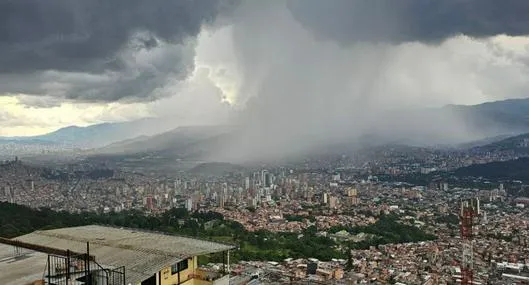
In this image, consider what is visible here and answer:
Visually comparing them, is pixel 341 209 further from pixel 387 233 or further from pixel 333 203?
pixel 387 233

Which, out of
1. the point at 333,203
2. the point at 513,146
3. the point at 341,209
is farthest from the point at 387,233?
the point at 513,146

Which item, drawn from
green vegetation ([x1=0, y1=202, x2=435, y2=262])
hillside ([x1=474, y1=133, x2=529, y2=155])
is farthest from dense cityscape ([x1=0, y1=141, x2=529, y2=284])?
hillside ([x1=474, y1=133, x2=529, y2=155])

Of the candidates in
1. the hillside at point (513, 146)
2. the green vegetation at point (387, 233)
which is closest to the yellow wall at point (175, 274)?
the green vegetation at point (387, 233)

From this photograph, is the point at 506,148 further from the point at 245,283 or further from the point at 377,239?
the point at 245,283

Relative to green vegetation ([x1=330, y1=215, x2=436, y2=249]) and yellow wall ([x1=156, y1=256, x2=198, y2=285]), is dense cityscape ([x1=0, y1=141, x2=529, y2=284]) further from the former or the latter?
yellow wall ([x1=156, y1=256, x2=198, y2=285])

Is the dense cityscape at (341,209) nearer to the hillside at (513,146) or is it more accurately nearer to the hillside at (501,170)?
the hillside at (501,170)

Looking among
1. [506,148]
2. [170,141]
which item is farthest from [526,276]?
[170,141]

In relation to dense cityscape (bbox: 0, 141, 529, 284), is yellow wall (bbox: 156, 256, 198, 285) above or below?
above
